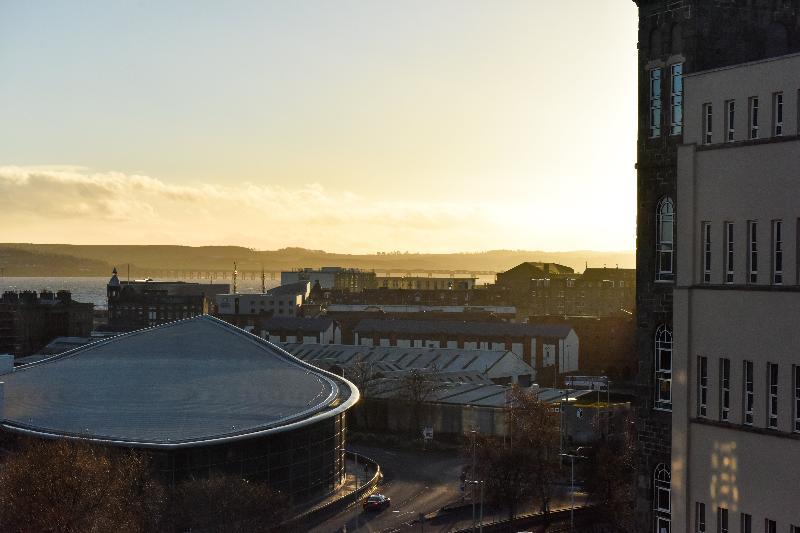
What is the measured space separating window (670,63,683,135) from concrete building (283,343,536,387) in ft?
254

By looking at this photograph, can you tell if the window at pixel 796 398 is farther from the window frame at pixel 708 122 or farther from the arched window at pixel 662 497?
the arched window at pixel 662 497

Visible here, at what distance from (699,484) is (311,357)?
301 feet

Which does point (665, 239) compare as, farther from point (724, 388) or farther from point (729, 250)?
point (724, 388)

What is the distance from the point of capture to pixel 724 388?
21641 millimetres

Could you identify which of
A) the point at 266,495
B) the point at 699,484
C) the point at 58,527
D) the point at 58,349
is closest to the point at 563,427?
the point at 266,495

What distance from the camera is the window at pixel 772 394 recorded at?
20.5 m

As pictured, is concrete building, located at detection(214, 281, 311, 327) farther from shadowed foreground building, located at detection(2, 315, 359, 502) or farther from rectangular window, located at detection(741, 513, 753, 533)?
rectangular window, located at detection(741, 513, 753, 533)

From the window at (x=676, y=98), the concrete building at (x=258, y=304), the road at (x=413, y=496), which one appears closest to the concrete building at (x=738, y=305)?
the window at (x=676, y=98)

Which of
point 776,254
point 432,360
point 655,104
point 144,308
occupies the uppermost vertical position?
point 655,104

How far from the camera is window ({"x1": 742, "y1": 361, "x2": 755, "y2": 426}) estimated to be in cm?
2097

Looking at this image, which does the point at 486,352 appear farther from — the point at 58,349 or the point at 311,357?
the point at 58,349

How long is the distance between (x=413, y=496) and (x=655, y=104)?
1614 inches

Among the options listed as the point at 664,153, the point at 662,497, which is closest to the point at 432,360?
the point at 662,497

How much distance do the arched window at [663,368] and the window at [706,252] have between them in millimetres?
4134
